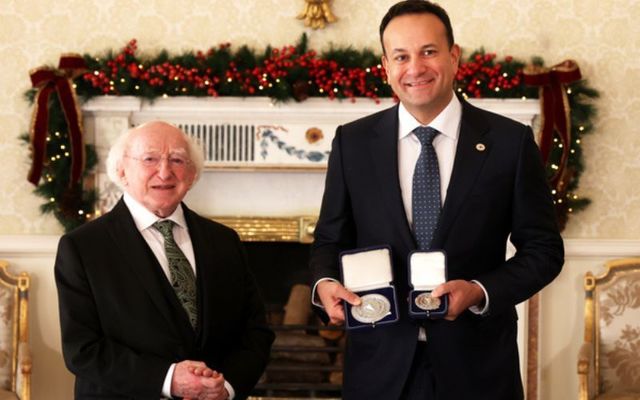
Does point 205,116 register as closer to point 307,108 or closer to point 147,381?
point 307,108

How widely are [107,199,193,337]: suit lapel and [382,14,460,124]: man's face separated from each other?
789 millimetres

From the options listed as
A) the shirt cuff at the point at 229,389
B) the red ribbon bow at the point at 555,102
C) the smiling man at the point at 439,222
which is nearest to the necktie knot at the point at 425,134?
the smiling man at the point at 439,222

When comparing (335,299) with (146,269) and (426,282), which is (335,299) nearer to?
(426,282)

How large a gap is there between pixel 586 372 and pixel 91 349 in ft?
8.57

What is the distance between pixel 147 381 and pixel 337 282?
564mm

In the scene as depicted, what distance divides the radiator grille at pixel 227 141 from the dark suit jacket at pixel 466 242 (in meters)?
2.62

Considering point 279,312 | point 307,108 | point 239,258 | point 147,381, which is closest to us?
point 147,381

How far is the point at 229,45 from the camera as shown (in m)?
5.12

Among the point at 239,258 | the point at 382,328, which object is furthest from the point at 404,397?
the point at 239,258

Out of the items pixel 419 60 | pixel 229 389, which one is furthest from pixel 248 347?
pixel 419 60

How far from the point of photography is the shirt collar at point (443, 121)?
2.49m

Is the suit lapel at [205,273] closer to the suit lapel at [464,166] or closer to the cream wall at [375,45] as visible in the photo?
the suit lapel at [464,166]

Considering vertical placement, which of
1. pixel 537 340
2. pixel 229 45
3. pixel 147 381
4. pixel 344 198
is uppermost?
pixel 229 45

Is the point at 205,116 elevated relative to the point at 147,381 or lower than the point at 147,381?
elevated
